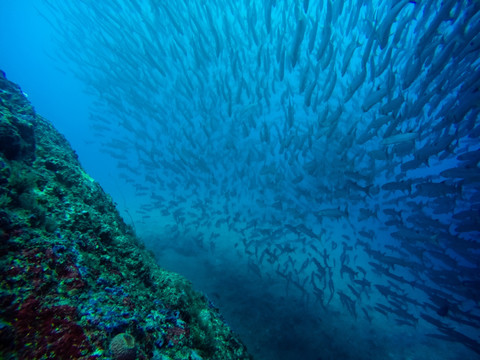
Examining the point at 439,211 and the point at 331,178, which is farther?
the point at 331,178

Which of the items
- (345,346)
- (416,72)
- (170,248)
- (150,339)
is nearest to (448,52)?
(416,72)

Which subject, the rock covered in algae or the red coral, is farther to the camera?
the rock covered in algae

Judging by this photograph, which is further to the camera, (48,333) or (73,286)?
(73,286)

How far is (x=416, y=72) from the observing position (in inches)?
208

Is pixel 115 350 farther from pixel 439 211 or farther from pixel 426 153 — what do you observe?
pixel 439 211

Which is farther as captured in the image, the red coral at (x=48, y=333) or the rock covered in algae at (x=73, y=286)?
the rock covered in algae at (x=73, y=286)

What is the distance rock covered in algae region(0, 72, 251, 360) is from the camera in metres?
1.25

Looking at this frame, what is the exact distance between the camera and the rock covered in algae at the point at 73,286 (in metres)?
1.25

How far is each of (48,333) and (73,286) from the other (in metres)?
0.36

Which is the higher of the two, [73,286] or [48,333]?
[73,286]

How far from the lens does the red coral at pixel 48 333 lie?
1.12 metres

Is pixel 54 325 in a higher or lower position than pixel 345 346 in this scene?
higher

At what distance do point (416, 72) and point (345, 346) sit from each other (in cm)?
787

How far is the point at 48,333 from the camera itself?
122cm
